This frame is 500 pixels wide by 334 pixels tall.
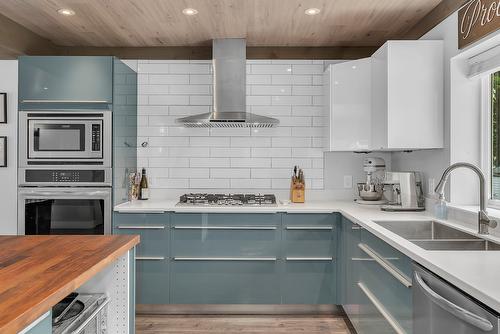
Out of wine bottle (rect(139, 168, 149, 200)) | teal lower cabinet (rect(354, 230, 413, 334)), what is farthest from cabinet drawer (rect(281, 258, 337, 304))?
wine bottle (rect(139, 168, 149, 200))

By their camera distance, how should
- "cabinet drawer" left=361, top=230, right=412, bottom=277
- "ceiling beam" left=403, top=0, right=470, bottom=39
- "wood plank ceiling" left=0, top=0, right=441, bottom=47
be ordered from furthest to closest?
"wood plank ceiling" left=0, top=0, right=441, bottom=47, "ceiling beam" left=403, top=0, right=470, bottom=39, "cabinet drawer" left=361, top=230, right=412, bottom=277

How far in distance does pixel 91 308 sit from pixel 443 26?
282cm

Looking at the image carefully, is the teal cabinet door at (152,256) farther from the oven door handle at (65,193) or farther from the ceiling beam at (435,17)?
the ceiling beam at (435,17)

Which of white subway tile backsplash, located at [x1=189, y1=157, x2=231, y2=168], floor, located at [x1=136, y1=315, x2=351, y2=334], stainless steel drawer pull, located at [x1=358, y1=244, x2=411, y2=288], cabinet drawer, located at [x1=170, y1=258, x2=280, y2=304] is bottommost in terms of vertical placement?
floor, located at [x1=136, y1=315, x2=351, y2=334]

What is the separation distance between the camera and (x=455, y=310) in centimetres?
126

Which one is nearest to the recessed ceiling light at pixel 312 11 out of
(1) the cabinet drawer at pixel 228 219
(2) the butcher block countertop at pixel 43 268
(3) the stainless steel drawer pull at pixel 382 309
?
(1) the cabinet drawer at pixel 228 219

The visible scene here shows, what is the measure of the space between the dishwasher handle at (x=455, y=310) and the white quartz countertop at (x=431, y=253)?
0.20 feet

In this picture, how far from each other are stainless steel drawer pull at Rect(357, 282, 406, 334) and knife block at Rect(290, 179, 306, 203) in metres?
1.07

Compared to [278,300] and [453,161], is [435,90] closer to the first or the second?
[453,161]

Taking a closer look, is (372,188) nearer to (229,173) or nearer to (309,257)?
(309,257)

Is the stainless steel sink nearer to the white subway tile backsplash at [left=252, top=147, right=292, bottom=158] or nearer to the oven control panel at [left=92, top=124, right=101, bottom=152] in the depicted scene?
the white subway tile backsplash at [left=252, top=147, right=292, bottom=158]

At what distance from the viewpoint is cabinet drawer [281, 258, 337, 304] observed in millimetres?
3152

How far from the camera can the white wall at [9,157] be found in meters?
3.13

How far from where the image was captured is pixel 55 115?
3188 mm
